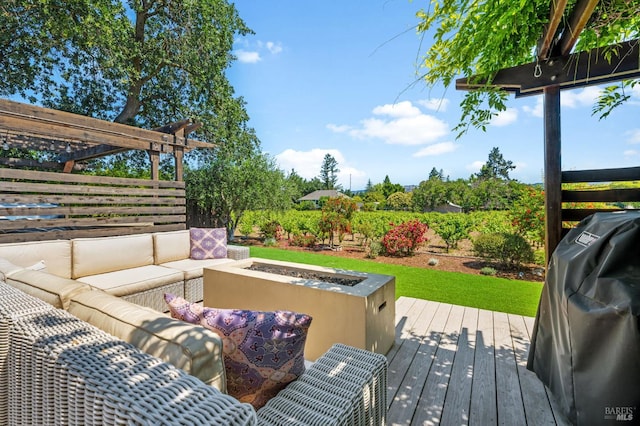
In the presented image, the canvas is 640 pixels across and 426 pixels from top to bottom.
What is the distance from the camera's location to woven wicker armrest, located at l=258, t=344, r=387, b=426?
1.04 meters

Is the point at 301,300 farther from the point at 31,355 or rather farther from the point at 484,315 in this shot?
A: the point at 484,315

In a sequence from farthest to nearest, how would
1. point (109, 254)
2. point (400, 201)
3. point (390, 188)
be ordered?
point (390, 188) → point (400, 201) → point (109, 254)

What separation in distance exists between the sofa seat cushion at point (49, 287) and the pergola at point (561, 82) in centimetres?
334

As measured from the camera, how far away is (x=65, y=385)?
781mm

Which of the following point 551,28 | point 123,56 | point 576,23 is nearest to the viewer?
point 576,23

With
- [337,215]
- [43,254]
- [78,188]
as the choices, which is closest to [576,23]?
[43,254]

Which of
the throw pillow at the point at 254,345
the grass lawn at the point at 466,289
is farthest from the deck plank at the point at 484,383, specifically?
the throw pillow at the point at 254,345

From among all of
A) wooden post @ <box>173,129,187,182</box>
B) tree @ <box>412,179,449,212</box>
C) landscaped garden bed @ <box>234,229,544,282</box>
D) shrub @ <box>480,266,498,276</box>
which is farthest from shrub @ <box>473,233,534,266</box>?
tree @ <box>412,179,449,212</box>

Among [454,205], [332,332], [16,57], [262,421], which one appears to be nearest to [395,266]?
[332,332]

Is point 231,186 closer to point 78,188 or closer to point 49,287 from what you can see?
point 78,188

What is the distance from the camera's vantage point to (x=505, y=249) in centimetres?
598

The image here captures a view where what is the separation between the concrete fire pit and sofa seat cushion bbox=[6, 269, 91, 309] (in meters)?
1.48

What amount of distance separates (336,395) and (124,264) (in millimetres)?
3857

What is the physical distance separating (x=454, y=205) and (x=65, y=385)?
94.7ft
